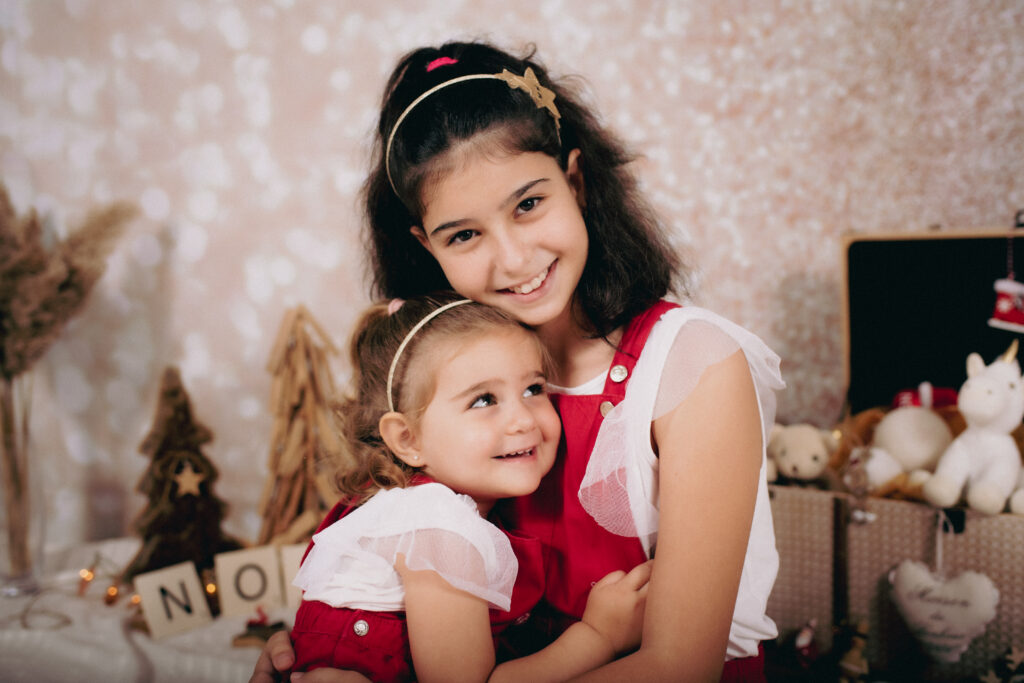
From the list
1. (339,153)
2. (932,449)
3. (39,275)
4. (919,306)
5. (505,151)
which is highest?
(339,153)

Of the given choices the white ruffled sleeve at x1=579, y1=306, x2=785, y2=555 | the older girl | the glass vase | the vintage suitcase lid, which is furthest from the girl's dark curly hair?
the glass vase

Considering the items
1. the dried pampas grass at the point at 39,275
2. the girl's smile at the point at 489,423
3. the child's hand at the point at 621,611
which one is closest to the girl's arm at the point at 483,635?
the child's hand at the point at 621,611

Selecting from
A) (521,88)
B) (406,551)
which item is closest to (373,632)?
(406,551)

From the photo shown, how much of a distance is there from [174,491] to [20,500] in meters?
0.44

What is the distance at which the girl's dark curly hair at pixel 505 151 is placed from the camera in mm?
919

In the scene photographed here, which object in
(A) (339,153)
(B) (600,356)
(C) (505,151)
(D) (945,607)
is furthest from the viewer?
(A) (339,153)

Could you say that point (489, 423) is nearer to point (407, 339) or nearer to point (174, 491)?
point (407, 339)

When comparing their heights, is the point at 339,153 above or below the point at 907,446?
above

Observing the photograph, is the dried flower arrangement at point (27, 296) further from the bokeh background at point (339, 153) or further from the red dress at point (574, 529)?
the red dress at point (574, 529)

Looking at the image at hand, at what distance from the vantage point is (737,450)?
82 centimetres

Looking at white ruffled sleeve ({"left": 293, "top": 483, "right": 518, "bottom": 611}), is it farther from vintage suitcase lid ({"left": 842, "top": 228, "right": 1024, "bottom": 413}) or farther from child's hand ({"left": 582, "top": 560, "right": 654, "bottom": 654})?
vintage suitcase lid ({"left": 842, "top": 228, "right": 1024, "bottom": 413})

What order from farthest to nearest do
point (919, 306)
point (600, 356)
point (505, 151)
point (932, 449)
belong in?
point (919, 306)
point (932, 449)
point (600, 356)
point (505, 151)

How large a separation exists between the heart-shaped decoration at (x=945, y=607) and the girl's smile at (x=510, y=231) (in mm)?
899

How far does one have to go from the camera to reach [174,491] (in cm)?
165
